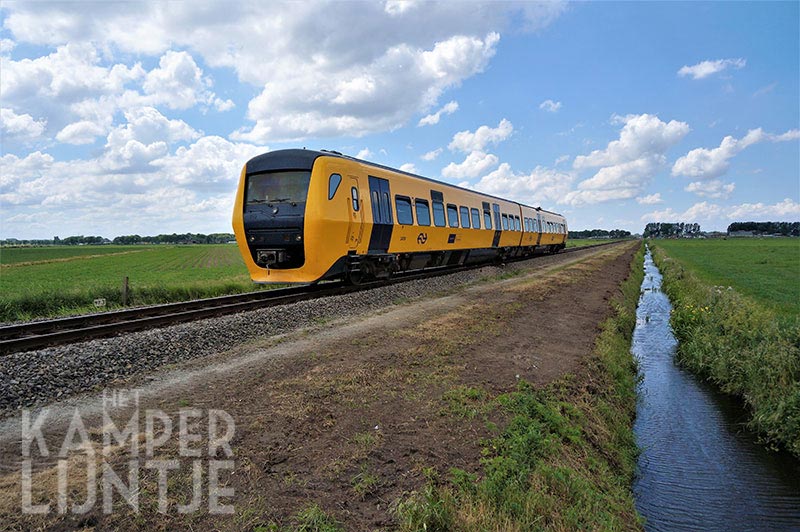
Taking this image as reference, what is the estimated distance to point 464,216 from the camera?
21531 millimetres

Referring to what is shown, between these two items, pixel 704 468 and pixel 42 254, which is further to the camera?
pixel 42 254

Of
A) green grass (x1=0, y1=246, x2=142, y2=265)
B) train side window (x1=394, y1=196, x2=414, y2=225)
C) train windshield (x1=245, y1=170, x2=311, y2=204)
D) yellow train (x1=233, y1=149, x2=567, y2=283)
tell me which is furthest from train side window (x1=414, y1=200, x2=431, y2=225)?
green grass (x1=0, y1=246, x2=142, y2=265)

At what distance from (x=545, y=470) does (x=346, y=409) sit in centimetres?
212

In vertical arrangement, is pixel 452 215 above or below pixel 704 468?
above

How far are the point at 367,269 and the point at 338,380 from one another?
8798 millimetres

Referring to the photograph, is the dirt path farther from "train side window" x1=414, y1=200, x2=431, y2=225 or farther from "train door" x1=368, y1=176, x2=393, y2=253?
"train side window" x1=414, y1=200, x2=431, y2=225

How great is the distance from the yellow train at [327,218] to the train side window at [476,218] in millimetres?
4676

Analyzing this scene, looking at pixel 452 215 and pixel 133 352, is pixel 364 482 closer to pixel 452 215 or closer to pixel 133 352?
pixel 133 352

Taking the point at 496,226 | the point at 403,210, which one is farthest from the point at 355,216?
the point at 496,226

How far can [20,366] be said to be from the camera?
6.17 metres

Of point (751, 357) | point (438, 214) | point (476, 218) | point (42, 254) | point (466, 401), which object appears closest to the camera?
point (466, 401)

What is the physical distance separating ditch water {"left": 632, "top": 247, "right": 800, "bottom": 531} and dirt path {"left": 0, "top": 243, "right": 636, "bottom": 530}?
1.64m

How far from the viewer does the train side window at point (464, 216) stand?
2125 cm

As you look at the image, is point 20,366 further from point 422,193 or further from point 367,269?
point 422,193
